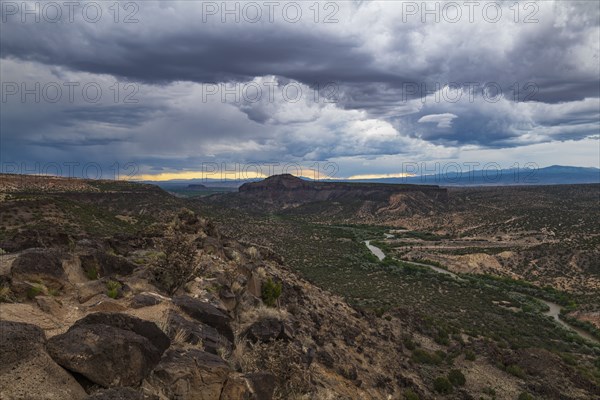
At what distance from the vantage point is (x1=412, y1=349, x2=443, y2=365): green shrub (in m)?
24.9

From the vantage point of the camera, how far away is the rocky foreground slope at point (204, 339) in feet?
25.6

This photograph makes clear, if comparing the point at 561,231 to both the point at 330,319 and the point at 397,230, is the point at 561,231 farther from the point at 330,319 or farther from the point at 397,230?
the point at 330,319

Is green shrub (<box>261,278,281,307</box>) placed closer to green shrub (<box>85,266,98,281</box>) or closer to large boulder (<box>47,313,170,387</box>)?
green shrub (<box>85,266,98,281</box>)

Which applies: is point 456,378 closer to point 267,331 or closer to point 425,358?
point 425,358

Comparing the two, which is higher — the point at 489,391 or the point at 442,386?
the point at 442,386

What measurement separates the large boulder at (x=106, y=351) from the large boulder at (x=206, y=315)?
3.30 meters

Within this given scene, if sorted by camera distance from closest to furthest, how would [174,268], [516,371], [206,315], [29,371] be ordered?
1. [29,371]
2. [206,315]
3. [174,268]
4. [516,371]

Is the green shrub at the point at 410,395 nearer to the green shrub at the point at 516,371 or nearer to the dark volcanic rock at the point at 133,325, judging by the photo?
the green shrub at the point at 516,371

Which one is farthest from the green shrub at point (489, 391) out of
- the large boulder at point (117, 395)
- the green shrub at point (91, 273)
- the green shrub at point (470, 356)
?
the large boulder at point (117, 395)

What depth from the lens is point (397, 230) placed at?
13850 centimetres

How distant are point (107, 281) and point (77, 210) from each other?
5009 cm

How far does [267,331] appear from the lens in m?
14.7

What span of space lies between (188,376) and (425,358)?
792 inches

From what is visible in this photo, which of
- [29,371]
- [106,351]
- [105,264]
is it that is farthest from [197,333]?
[105,264]
